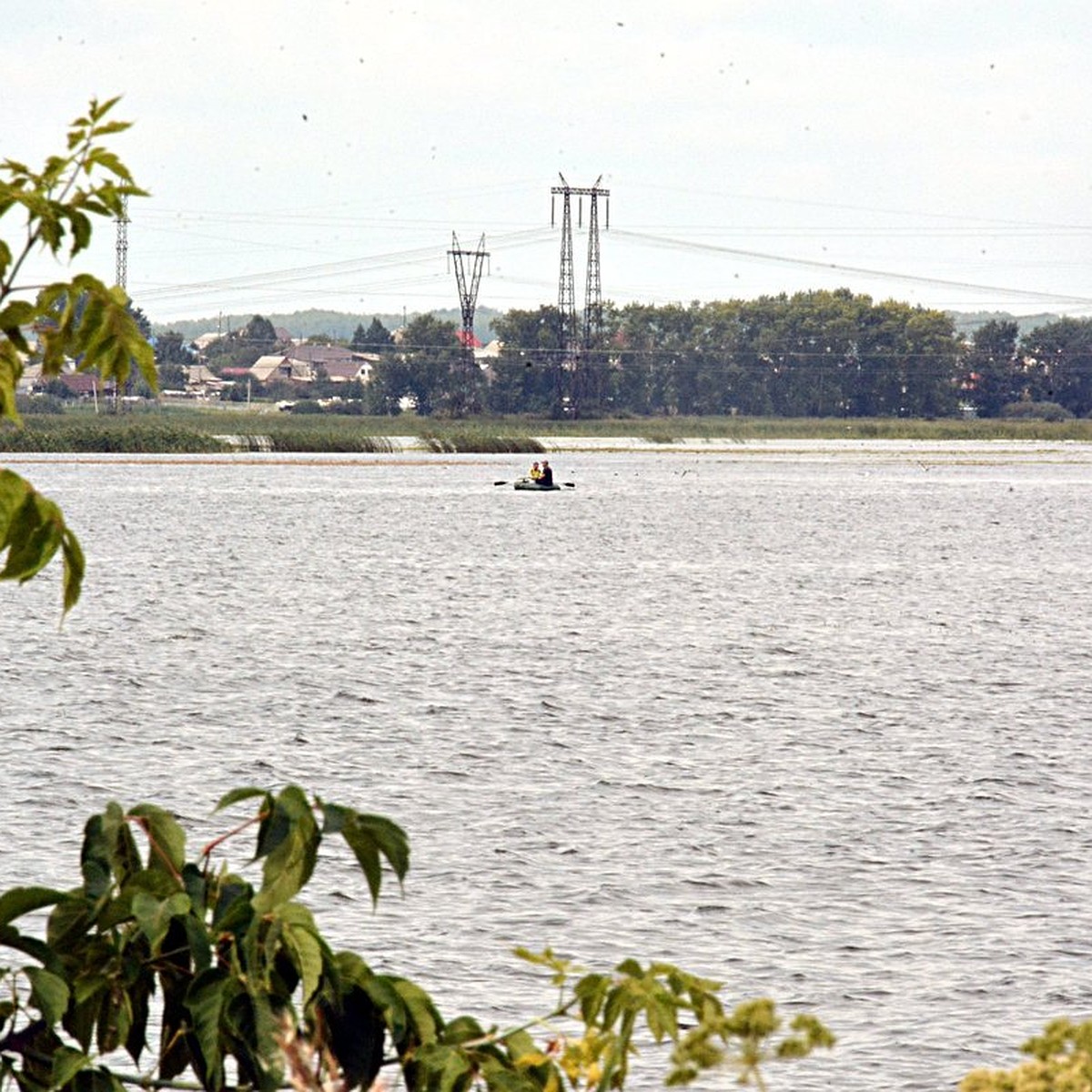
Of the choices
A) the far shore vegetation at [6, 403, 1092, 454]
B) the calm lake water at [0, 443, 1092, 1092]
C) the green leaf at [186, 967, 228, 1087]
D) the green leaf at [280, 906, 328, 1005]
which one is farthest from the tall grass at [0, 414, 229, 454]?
the green leaf at [280, 906, 328, 1005]

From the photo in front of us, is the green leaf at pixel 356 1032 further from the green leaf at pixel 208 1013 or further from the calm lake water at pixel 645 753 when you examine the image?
the calm lake water at pixel 645 753

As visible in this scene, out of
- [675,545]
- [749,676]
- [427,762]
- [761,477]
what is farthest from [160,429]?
[427,762]

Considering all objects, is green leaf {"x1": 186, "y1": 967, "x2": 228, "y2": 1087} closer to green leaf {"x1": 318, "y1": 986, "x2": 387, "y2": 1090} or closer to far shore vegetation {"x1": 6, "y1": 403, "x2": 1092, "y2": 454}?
green leaf {"x1": 318, "y1": 986, "x2": 387, "y2": 1090}

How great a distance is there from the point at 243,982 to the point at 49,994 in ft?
2.22

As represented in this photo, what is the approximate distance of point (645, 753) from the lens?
27.0 metres

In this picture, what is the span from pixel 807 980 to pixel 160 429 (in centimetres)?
13787

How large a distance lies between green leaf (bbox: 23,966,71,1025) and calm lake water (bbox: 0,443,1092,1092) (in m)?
7.16

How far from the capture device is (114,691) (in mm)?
33625

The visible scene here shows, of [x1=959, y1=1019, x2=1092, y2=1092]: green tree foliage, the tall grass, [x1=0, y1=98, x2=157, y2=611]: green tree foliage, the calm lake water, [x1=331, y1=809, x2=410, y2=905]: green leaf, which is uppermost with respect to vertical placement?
[x1=0, y1=98, x2=157, y2=611]: green tree foliage

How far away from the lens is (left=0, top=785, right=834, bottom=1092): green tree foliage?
6.43m

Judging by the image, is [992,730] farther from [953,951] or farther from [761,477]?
[761,477]

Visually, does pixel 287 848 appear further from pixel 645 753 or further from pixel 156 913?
pixel 645 753

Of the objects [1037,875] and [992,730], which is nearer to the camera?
[1037,875]

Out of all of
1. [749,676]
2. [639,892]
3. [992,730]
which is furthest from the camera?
[749,676]
